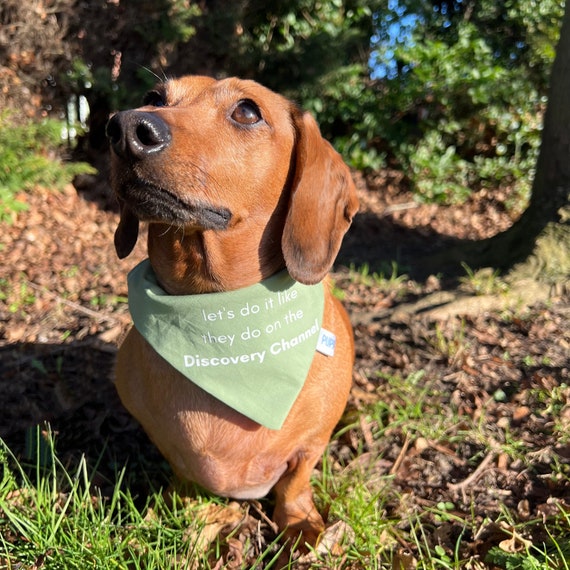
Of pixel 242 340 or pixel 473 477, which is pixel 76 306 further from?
pixel 473 477

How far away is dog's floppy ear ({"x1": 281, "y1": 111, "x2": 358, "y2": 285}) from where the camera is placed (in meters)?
2.16

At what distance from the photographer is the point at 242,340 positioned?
2.26 meters

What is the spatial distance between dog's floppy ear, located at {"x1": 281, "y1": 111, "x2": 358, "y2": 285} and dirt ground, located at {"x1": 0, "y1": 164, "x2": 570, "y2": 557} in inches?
46.2

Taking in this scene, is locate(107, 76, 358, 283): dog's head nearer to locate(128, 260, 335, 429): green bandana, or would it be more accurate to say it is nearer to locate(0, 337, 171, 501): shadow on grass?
locate(128, 260, 335, 429): green bandana

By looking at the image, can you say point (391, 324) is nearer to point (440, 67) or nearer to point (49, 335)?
point (49, 335)

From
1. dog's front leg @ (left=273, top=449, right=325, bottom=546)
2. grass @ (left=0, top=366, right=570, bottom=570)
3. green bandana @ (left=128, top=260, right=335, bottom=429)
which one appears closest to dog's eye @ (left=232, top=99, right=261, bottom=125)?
green bandana @ (left=128, top=260, right=335, bottom=429)

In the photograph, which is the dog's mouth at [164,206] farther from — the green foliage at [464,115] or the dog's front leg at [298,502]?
the green foliage at [464,115]

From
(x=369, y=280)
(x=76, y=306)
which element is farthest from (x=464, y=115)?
(x=76, y=306)

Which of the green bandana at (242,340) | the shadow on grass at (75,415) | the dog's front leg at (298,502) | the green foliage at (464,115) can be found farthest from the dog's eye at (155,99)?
the green foliage at (464,115)

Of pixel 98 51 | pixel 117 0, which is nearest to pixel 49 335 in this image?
pixel 98 51

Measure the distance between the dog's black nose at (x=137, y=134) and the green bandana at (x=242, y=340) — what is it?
0.64 metres

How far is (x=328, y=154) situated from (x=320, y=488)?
1.53 meters

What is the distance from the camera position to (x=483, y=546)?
2.31 m

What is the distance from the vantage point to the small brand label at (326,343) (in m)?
2.40
